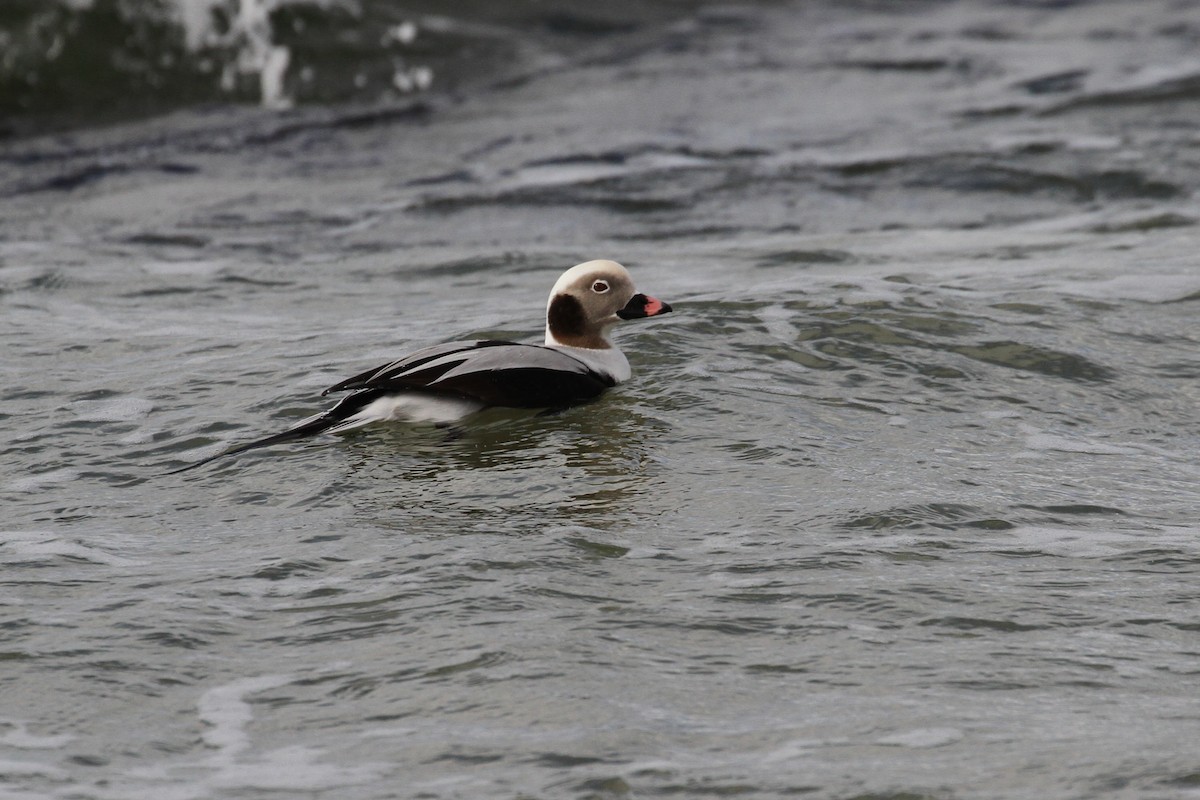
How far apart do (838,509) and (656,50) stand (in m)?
15.8

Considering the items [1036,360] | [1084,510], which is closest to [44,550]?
[1084,510]

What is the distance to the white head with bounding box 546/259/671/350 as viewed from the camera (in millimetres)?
7750

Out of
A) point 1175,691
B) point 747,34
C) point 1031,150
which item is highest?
point 747,34

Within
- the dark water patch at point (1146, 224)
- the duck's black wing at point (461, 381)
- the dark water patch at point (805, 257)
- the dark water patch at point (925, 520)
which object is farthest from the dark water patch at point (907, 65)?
the dark water patch at point (925, 520)

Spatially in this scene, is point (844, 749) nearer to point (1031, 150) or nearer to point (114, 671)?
point (114, 671)

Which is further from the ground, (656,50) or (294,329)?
(656,50)

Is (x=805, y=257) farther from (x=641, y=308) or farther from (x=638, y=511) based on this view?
(x=638, y=511)

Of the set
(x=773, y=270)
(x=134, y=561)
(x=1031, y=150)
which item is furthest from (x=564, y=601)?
(x=1031, y=150)

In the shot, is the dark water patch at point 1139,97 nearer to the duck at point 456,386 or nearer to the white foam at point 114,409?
the duck at point 456,386

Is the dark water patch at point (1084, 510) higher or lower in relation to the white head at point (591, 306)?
lower

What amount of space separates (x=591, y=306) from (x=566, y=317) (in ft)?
0.41

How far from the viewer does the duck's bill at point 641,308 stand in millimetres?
7812

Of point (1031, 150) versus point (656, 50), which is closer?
point (1031, 150)

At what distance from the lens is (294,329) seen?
9.27 meters
